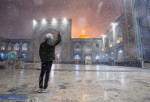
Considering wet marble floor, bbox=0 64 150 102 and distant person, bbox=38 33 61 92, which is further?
distant person, bbox=38 33 61 92

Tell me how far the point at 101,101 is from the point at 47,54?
2.06 metres

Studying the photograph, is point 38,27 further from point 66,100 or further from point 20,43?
point 66,100

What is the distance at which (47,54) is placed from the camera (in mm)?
4781

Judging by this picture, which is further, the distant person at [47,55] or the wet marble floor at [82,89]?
the distant person at [47,55]

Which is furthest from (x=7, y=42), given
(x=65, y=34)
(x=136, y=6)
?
(x=136, y=6)

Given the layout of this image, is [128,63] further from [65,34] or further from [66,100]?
[65,34]

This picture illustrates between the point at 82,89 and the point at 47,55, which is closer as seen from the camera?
the point at 47,55

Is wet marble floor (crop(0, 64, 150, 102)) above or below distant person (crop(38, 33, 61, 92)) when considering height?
below

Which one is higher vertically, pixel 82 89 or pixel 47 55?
pixel 47 55

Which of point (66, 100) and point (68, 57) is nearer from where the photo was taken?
point (66, 100)

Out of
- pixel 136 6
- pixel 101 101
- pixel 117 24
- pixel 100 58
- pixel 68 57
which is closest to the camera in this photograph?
pixel 101 101

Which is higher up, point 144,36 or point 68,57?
point 144,36

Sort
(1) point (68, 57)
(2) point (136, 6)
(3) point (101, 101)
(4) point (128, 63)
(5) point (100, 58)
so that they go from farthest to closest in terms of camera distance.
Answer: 1. (5) point (100, 58)
2. (1) point (68, 57)
3. (2) point (136, 6)
4. (4) point (128, 63)
5. (3) point (101, 101)

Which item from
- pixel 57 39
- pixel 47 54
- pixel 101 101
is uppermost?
pixel 57 39
